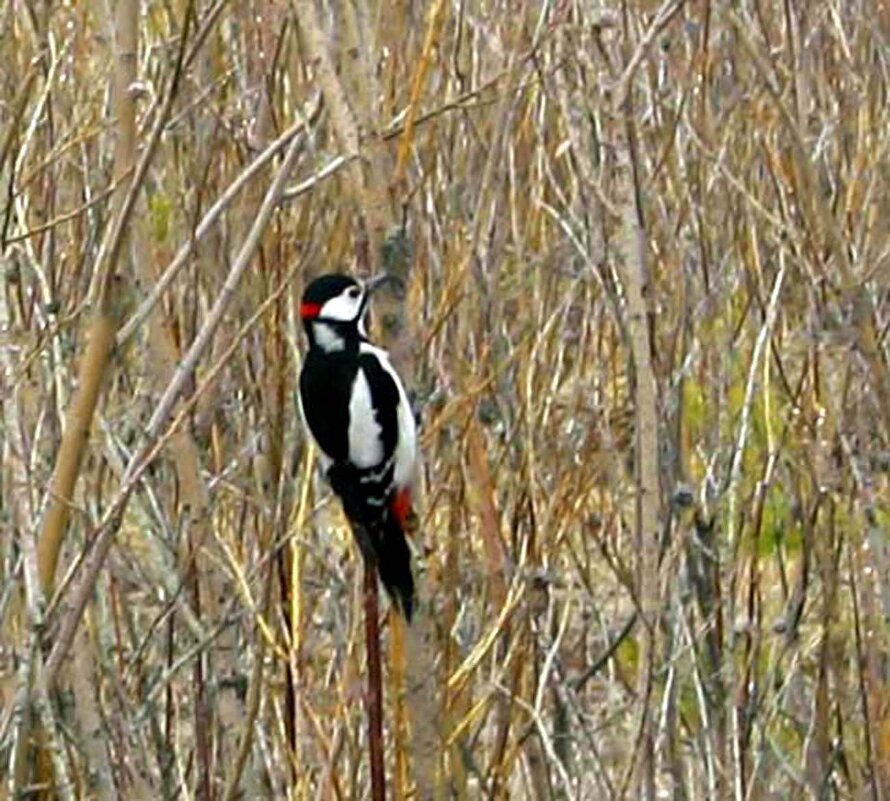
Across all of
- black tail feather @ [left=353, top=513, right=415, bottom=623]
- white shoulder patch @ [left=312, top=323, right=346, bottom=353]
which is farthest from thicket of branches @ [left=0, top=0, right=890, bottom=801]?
white shoulder patch @ [left=312, top=323, right=346, bottom=353]

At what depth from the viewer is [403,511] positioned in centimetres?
329

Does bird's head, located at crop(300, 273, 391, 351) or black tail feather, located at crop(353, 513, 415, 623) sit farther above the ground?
bird's head, located at crop(300, 273, 391, 351)

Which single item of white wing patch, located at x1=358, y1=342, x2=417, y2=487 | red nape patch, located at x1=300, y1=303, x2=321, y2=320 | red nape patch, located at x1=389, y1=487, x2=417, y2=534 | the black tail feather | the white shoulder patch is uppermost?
red nape patch, located at x1=300, y1=303, x2=321, y2=320

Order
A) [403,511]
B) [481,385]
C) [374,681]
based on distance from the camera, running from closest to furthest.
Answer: [374,681], [481,385], [403,511]

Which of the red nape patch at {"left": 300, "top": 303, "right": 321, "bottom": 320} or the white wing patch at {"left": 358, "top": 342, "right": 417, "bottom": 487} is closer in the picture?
the white wing patch at {"left": 358, "top": 342, "right": 417, "bottom": 487}

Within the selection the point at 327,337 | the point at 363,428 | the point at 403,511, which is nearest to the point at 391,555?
the point at 403,511

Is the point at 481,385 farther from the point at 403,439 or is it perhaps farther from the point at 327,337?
the point at 327,337

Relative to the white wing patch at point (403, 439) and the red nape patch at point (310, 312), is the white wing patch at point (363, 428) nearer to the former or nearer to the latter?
the white wing patch at point (403, 439)

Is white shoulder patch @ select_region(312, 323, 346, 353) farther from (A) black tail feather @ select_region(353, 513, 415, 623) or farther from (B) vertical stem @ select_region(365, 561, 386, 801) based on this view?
(B) vertical stem @ select_region(365, 561, 386, 801)

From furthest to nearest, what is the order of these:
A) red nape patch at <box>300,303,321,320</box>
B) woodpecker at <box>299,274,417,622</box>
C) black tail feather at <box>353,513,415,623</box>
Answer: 1. red nape patch at <box>300,303,321,320</box>
2. woodpecker at <box>299,274,417,622</box>
3. black tail feather at <box>353,513,415,623</box>

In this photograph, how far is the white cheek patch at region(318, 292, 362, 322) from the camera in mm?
3253

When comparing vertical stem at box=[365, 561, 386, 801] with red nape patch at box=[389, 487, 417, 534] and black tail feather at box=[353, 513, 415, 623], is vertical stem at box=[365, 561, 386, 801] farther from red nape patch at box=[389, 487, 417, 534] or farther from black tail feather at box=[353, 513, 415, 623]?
red nape patch at box=[389, 487, 417, 534]

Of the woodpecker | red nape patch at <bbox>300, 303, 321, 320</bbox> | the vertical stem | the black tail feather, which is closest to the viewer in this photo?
the vertical stem

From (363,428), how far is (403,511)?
15 cm
